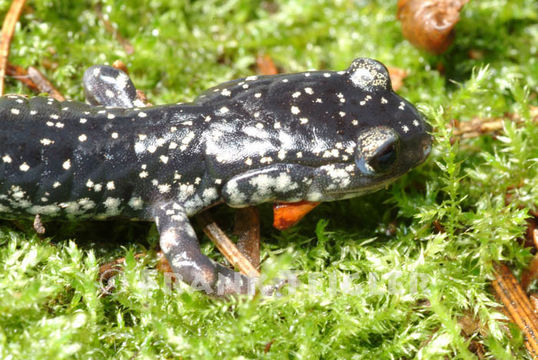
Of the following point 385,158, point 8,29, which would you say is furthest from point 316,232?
point 8,29

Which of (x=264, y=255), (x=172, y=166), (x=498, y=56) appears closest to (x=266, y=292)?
(x=264, y=255)

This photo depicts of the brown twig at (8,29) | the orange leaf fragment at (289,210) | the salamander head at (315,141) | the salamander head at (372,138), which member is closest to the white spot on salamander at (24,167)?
the salamander head at (315,141)

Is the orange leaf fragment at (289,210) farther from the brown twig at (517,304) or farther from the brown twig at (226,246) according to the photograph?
the brown twig at (517,304)

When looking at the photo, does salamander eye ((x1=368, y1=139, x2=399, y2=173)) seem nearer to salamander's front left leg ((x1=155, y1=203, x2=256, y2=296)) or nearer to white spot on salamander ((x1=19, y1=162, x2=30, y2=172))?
salamander's front left leg ((x1=155, y1=203, x2=256, y2=296))

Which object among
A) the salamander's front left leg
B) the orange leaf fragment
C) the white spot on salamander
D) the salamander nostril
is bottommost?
the salamander's front left leg

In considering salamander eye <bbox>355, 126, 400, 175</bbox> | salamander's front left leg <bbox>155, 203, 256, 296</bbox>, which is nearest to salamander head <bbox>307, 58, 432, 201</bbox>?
salamander eye <bbox>355, 126, 400, 175</bbox>

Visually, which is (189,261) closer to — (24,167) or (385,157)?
(24,167)
